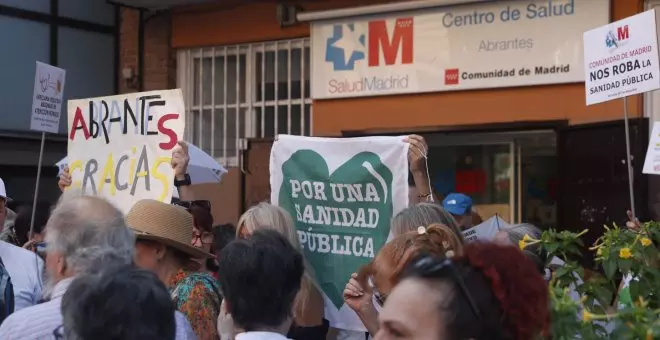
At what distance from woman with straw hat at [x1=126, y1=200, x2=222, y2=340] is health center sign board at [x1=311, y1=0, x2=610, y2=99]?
5.68 m

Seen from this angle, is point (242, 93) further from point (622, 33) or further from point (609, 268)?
point (609, 268)

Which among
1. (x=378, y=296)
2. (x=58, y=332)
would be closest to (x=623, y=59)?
(x=378, y=296)

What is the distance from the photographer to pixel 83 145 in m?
6.69

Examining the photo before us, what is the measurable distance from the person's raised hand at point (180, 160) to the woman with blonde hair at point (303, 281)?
3.82ft

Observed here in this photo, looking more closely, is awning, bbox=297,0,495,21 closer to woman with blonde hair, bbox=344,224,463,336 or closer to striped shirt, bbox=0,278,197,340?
woman with blonde hair, bbox=344,224,463,336

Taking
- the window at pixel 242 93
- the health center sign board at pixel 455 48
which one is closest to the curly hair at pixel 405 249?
the health center sign board at pixel 455 48

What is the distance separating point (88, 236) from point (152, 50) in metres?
9.12

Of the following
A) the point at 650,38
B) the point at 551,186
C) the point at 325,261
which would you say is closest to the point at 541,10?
the point at 551,186

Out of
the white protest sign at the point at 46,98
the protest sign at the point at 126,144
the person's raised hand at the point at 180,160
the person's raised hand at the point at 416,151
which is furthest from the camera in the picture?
the white protest sign at the point at 46,98

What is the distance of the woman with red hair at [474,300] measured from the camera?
2.26 m

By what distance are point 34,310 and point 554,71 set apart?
23.2 ft

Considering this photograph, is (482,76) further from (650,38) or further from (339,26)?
(650,38)

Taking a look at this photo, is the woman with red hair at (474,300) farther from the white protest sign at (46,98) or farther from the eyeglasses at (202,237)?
the white protest sign at (46,98)

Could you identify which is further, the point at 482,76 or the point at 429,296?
the point at 482,76
